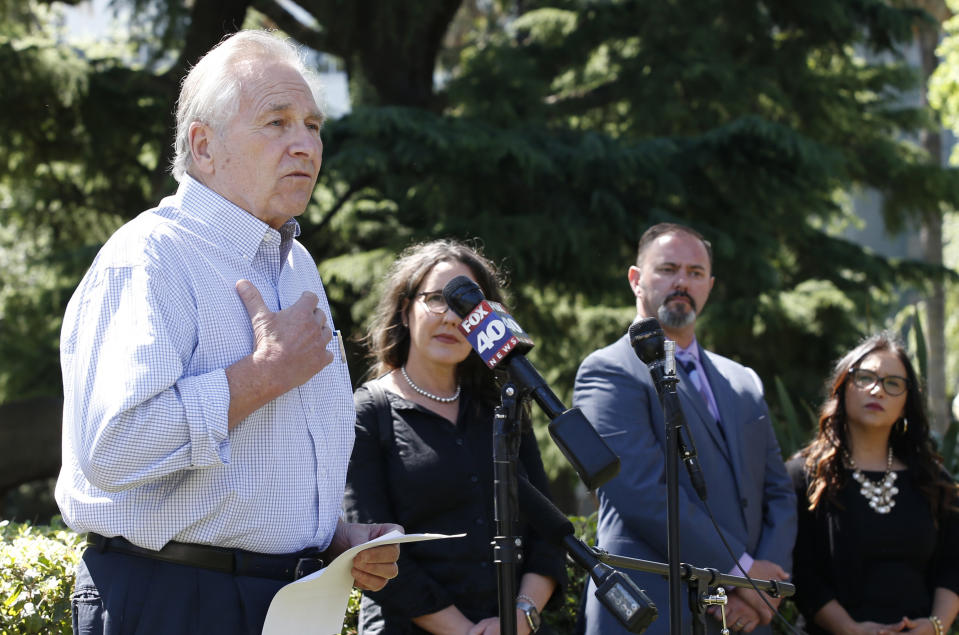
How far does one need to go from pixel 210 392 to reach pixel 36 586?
202cm

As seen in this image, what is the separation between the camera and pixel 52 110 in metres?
8.94

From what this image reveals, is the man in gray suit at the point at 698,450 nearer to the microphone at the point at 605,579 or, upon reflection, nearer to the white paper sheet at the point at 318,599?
the microphone at the point at 605,579

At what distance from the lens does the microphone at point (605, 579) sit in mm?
2102

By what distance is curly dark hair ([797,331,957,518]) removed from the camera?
4.73 meters

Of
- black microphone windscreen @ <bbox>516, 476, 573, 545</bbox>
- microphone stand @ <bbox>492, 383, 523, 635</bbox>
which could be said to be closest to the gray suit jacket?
black microphone windscreen @ <bbox>516, 476, 573, 545</bbox>

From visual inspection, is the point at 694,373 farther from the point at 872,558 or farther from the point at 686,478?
the point at 872,558

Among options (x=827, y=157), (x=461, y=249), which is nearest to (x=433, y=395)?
(x=461, y=249)

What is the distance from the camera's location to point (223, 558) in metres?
2.23

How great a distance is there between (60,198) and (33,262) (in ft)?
4.20

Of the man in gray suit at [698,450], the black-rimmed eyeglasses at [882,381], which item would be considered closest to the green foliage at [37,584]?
the man in gray suit at [698,450]

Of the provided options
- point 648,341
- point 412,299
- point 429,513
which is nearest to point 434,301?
point 412,299

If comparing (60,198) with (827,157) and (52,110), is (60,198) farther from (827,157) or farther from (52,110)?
(827,157)

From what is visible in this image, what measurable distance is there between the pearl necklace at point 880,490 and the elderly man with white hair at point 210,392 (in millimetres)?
2990

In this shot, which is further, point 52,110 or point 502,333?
point 52,110
